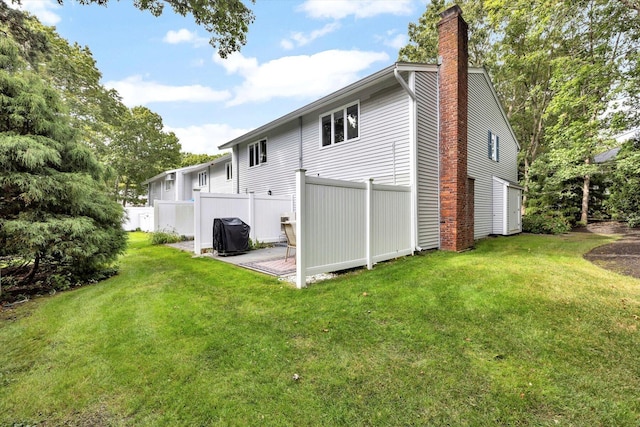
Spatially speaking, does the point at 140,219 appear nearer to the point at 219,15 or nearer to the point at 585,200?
the point at 219,15

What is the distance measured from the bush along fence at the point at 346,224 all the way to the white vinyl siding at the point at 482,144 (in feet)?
15.4

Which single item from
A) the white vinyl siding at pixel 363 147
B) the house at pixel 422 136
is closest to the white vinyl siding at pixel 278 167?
the white vinyl siding at pixel 363 147

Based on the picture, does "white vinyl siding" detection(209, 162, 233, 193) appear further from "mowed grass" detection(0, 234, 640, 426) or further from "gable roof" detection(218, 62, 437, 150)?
"mowed grass" detection(0, 234, 640, 426)

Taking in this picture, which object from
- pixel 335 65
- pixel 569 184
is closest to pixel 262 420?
pixel 335 65

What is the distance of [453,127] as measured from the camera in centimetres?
781

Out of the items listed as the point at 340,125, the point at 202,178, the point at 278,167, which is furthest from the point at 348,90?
the point at 202,178

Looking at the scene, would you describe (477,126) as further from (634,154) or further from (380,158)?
(634,154)

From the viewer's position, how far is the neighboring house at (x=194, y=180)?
17.7 metres

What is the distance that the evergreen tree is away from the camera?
479 centimetres

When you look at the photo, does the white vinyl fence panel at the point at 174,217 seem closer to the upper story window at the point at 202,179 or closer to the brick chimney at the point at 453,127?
the upper story window at the point at 202,179

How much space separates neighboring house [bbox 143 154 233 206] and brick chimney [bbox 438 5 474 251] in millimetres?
12277

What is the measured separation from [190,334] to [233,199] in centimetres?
695

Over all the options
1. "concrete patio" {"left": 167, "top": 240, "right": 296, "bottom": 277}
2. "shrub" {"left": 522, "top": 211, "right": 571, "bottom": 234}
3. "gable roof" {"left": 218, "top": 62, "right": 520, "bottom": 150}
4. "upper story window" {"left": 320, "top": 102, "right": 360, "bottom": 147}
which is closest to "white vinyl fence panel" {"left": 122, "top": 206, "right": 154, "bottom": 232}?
"gable roof" {"left": 218, "top": 62, "right": 520, "bottom": 150}

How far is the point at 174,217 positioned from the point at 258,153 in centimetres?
491
